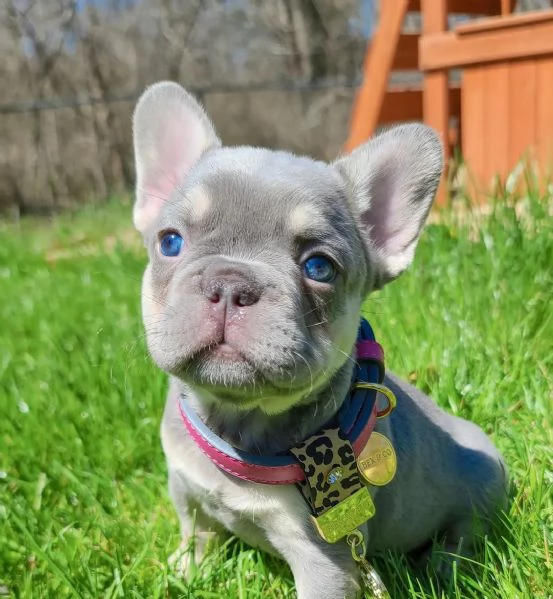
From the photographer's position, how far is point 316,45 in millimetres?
12891

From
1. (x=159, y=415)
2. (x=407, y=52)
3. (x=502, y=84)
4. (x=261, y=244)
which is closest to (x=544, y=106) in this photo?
(x=502, y=84)

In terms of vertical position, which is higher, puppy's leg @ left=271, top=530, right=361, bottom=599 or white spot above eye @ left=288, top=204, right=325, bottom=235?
white spot above eye @ left=288, top=204, right=325, bottom=235

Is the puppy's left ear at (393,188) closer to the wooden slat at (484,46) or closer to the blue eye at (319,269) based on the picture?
the blue eye at (319,269)

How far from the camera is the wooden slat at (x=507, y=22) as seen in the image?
5.39 metres

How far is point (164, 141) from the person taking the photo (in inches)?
90.5

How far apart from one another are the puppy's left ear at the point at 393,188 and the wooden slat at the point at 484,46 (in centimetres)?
392

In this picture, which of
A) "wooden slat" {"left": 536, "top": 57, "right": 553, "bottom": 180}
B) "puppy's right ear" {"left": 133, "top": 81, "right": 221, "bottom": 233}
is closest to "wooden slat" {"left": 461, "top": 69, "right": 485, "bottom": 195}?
"wooden slat" {"left": 536, "top": 57, "right": 553, "bottom": 180}

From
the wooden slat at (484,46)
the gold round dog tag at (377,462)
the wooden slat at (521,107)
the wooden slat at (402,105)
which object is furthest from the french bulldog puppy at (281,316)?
the wooden slat at (402,105)

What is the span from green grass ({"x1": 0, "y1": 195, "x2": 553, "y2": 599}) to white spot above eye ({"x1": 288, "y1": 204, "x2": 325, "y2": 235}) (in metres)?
0.62

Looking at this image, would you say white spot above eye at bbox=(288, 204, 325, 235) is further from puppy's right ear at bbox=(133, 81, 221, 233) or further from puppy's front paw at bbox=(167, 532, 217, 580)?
puppy's front paw at bbox=(167, 532, 217, 580)

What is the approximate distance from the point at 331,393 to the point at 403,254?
533 millimetres

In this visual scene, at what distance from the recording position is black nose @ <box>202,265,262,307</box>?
1.67 meters

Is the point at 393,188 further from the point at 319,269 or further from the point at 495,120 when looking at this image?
the point at 495,120

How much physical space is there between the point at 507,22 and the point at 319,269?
461 centimetres
